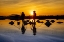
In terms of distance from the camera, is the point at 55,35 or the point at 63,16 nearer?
the point at 63,16

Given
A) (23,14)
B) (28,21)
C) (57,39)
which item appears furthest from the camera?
(57,39)

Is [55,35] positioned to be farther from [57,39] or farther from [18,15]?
[18,15]

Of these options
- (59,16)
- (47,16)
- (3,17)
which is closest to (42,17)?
(47,16)

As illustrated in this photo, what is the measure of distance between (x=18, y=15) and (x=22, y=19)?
719mm

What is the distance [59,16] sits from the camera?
45.6 feet

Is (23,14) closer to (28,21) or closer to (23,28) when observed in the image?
(23,28)

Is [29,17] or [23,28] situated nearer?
[23,28]

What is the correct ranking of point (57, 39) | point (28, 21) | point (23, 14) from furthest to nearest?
1. point (57, 39)
2. point (28, 21)
3. point (23, 14)

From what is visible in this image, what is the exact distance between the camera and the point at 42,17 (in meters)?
14.0

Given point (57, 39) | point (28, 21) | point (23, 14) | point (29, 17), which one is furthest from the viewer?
point (57, 39)

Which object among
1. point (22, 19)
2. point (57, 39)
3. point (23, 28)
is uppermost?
point (22, 19)

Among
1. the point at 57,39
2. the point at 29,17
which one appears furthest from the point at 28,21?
the point at 57,39

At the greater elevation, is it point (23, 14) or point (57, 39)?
point (23, 14)

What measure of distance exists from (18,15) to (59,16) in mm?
3792
